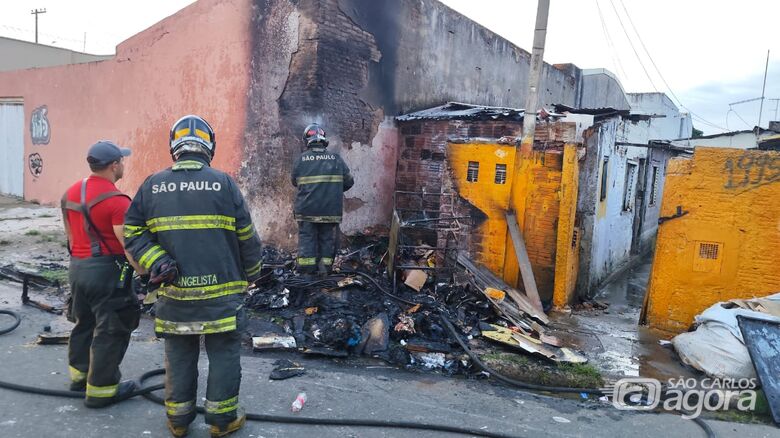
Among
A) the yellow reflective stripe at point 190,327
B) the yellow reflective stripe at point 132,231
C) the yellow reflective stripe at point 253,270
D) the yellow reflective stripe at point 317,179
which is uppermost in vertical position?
the yellow reflective stripe at point 317,179

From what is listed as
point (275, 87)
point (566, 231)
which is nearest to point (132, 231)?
point (275, 87)

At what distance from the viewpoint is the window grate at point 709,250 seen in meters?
5.81

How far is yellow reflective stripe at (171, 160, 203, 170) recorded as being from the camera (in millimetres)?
3031

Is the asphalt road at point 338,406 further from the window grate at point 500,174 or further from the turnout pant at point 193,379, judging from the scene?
the window grate at point 500,174

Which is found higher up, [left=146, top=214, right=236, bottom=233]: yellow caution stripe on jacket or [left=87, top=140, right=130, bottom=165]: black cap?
[left=87, top=140, right=130, bottom=165]: black cap

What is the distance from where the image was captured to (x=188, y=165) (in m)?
3.05

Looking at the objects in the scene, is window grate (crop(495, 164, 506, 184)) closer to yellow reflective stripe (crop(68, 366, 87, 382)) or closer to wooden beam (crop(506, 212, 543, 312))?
wooden beam (crop(506, 212, 543, 312))

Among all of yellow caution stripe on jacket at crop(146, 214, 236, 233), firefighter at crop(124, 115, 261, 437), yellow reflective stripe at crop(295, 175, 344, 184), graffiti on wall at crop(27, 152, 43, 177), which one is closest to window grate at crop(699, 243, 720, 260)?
yellow reflective stripe at crop(295, 175, 344, 184)

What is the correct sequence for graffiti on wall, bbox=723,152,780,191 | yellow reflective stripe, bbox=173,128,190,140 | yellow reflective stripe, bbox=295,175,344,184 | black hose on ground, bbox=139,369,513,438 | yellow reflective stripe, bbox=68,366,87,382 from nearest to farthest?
yellow reflective stripe, bbox=173,128,190,140 → black hose on ground, bbox=139,369,513,438 → yellow reflective stripe, bbox=68,366,87,382 → graffiti on wall, bbox=723,152,780,191 → yellow reflective stripe, bbox=295,175,344,184

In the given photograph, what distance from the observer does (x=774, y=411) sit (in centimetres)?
398

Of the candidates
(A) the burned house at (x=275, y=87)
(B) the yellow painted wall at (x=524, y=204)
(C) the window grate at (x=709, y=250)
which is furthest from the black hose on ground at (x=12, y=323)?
(C) the window grate at (x=709, y=250)

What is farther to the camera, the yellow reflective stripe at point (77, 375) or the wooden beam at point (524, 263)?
the wooden beam at point (524, 263)

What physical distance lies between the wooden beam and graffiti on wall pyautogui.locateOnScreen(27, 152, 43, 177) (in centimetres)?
1167

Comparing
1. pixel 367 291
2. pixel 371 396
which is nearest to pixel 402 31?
pixel 367 291
